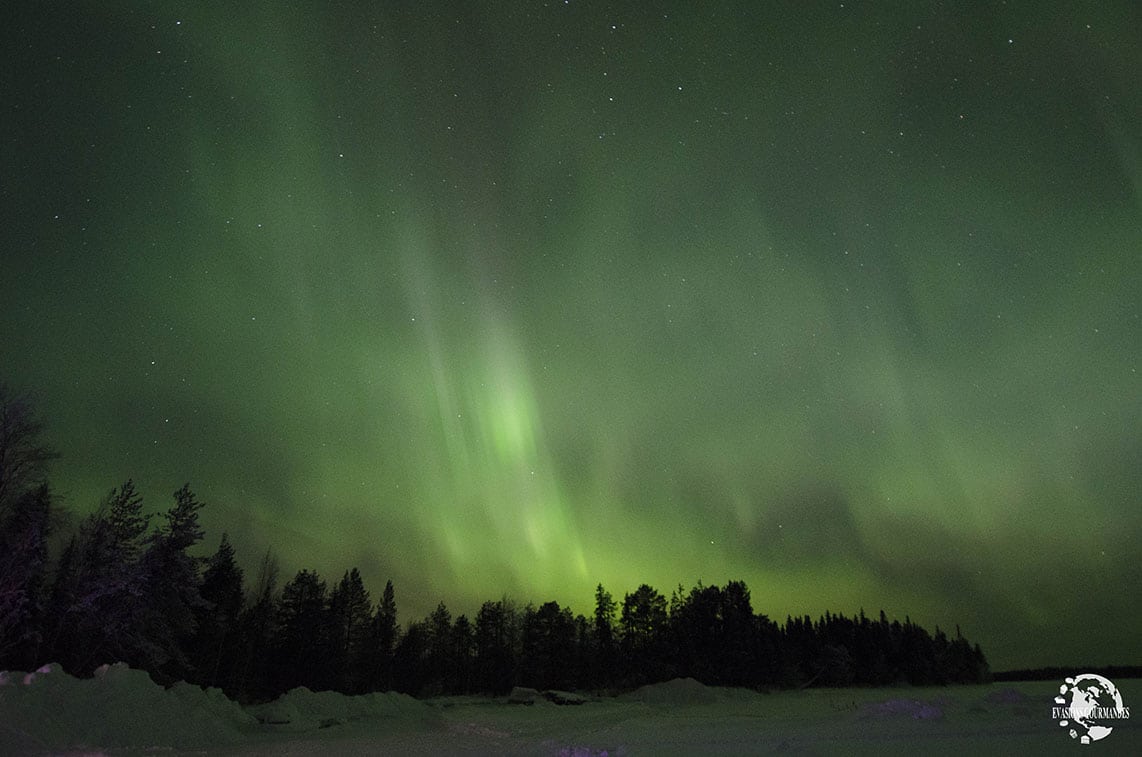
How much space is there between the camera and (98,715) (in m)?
22.6

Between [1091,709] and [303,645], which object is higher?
[303,645]

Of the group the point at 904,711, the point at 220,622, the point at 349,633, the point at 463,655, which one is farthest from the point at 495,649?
the point at 904,711

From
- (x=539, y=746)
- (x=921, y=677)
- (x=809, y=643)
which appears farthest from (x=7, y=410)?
(x=921, y=677)

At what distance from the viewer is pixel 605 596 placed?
9338 centimetres

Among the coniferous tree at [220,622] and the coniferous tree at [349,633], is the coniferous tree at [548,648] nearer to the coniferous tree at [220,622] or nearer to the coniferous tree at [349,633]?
the coniferous tree at [349,633]

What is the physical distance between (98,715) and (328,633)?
4816 cm

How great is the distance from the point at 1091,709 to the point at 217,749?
30.0 meters

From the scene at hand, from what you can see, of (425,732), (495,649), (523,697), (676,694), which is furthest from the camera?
(495,649)

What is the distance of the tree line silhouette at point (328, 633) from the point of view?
31.7m

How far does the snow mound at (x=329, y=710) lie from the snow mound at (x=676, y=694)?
94.8ft

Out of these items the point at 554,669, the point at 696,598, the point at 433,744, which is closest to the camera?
the point at 433,744

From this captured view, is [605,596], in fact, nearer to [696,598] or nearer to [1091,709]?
[696,598]
